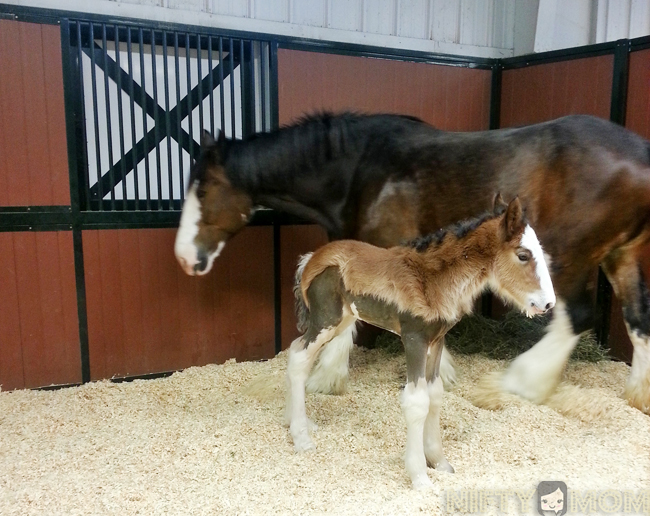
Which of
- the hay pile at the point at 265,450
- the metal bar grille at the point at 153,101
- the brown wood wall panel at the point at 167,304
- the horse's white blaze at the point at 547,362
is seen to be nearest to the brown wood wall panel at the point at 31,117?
the metal bar grille at the point at 153,101

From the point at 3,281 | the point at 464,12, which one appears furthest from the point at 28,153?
the point at 464,12

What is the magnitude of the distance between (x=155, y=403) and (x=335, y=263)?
1573 mm

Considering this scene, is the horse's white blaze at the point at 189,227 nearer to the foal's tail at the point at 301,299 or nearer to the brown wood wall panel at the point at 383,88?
the foal's tail at the point at 301,299

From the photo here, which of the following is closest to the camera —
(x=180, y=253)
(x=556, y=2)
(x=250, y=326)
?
(x=180, y=253)

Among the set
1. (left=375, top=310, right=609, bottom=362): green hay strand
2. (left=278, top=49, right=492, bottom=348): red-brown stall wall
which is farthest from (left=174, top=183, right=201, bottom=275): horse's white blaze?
(left=375, top=310, right=609, bottom=362): green hay strand

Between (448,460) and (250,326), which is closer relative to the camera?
(448,460)

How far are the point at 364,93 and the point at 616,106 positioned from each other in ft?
5.79

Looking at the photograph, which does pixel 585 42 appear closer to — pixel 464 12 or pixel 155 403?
pixel 464 12

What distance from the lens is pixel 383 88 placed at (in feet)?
13.0

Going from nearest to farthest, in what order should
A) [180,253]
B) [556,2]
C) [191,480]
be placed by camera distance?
[191,480], [180,253], [556,2]

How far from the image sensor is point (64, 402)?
Result: 3.05 metres

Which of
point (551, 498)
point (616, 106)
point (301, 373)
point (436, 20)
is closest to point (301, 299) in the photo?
point (301, 373)

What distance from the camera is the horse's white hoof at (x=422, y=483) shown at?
2.01 meters

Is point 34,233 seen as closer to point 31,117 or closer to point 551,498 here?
point 31,117
